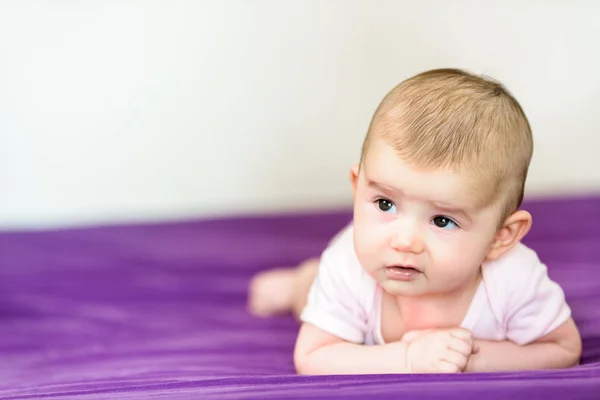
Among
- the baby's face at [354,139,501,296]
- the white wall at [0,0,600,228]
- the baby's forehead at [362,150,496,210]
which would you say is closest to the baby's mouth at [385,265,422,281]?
the baby's face at [354,139,501,296]

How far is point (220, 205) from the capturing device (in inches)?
85.9

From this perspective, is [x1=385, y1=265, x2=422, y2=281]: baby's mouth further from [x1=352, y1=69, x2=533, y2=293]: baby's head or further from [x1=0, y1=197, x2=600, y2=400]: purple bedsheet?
[x1=0, y1=197, x2=600, y2=400]: purple bedsheet

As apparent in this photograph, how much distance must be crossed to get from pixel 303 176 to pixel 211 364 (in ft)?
3.16

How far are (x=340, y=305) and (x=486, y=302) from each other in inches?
7.9

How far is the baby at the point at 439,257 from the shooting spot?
0.98 metres

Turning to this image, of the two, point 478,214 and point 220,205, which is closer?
point 478,214

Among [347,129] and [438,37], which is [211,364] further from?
[438,37]

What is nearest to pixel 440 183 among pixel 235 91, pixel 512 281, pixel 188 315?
pixel 512 281

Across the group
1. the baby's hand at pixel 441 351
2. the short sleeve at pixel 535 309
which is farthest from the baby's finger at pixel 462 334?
the short sleeve at pixel 535 309

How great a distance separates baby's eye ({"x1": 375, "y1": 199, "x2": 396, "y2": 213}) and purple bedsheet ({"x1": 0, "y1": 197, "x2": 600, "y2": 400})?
8.0 inches

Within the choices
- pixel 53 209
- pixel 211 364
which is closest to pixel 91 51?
pixel 53 209

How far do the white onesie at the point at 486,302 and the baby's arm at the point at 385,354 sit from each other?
3cm

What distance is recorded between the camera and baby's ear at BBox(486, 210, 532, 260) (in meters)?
1.04

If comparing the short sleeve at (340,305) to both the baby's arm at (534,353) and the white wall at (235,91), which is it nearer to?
the baby's arm at (534,353)
